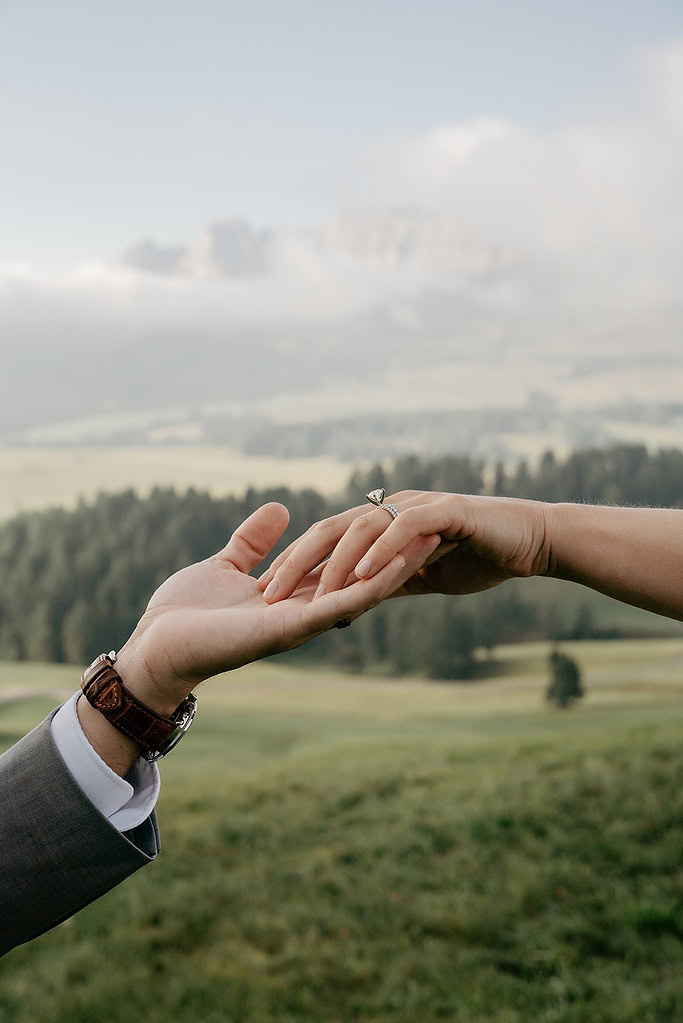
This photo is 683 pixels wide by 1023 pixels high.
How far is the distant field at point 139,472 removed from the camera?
4.73 meters

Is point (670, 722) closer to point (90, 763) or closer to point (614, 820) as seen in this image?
point (614, 820)

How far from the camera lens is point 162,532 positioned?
456 cm

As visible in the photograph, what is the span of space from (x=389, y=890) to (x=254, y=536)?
1.99 m

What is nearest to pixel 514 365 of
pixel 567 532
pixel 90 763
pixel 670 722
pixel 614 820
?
pixel 670 722

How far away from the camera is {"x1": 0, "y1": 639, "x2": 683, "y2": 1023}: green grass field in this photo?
2.28 m

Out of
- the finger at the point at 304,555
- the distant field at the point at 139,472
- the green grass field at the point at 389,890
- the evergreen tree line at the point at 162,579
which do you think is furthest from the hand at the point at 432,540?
the distant field at the point at 139,472

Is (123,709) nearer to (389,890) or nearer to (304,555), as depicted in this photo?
(304,555)

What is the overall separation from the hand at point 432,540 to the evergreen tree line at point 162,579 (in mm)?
3261

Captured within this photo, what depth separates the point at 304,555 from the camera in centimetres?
102

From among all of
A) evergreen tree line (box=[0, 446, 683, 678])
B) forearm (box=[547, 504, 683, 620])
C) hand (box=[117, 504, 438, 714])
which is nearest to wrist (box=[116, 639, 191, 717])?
hand (box=[117, 504, 438, 714])

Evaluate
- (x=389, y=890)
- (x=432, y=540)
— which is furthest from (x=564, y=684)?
(x=432, y=540)

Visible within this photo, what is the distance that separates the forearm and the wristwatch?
0.57 metres

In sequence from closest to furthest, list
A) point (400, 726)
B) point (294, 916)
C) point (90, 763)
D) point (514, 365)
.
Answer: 1. point (90, 763)
2. point (294, 916)
3. point (400, 726)
4. point (514, 365)

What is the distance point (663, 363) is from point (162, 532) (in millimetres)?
3297
